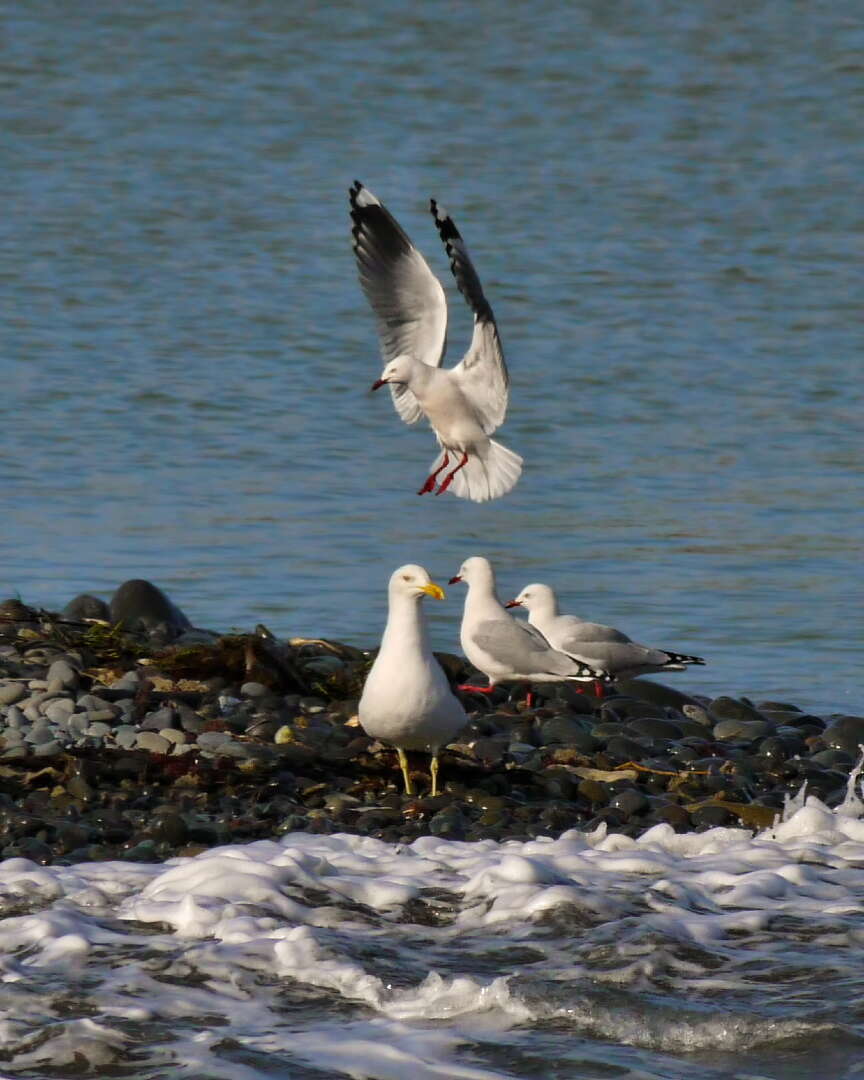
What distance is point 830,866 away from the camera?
6.58 metres

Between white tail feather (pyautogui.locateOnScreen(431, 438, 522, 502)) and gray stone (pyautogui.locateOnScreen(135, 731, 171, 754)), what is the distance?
3.86m

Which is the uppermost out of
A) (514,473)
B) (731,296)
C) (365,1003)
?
(731,296)

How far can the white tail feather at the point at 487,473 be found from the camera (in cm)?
1121

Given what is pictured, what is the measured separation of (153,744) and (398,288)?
13.1 ft

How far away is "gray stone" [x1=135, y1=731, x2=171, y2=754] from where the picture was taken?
7.55 metres

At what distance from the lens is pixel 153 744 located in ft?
24.8

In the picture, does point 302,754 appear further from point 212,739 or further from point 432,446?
point 432,446

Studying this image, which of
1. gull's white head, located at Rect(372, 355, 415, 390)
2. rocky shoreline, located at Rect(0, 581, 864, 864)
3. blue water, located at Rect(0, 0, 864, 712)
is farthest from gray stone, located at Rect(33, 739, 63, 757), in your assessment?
gull's white head, located at Rect(372, 355, 415, 390)

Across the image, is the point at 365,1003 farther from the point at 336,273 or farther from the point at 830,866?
the point at 336,273

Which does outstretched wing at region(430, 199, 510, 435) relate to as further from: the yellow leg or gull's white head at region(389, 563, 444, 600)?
the yellow leg

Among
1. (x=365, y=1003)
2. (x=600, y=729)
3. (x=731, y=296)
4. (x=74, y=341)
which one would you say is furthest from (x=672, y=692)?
(x=731, y=296)

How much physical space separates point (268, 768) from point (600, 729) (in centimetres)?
163

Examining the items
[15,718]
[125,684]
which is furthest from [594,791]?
[15,718]

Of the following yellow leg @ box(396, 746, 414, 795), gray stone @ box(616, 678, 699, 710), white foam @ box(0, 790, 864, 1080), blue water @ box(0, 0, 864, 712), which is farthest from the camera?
blue water @ box(0, 0, 864, 712)
